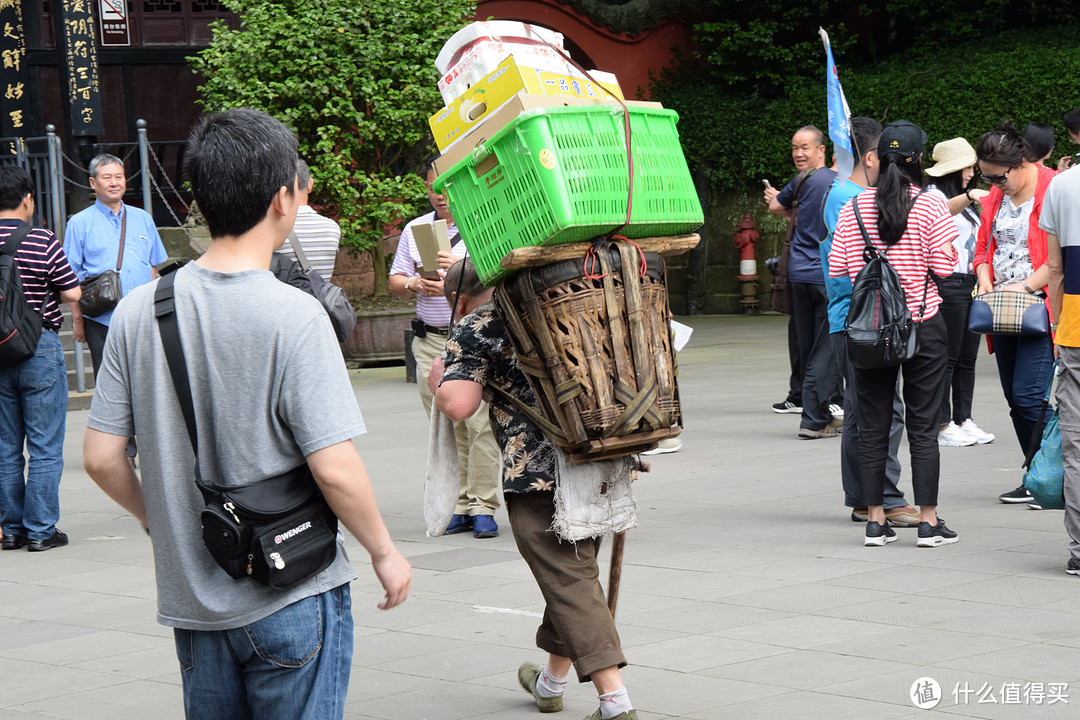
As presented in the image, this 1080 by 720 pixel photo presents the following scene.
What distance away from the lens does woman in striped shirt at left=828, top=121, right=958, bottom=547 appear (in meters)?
6.06

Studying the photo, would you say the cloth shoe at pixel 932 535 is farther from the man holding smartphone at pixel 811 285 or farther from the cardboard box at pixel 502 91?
the man holding smartphone at pixel 811 285

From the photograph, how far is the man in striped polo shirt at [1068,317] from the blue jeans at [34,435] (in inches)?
200

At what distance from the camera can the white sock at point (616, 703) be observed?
390 cm

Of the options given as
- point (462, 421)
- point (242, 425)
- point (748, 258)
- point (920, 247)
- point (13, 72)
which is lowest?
point (748, 258)

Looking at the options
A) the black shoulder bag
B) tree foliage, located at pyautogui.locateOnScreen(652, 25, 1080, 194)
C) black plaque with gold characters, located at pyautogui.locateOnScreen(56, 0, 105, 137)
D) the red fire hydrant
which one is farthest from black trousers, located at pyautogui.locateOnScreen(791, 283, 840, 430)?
the red fire hydrant

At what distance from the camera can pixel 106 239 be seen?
9.15 m

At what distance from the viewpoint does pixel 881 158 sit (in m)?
6.25

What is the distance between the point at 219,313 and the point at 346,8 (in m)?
12.3

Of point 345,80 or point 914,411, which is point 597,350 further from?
point 345,80

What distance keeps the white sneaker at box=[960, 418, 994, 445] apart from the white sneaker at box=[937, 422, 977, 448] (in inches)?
0.8

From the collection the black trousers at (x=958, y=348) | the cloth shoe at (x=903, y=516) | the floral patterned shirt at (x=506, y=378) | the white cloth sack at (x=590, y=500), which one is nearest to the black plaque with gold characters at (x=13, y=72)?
the black trousers at (x=958, y=348)

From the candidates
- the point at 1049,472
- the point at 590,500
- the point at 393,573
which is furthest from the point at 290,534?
the point at 1049,472

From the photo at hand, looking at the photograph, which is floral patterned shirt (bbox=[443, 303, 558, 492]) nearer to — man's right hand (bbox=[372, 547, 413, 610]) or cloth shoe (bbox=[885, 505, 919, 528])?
man's right hand (bbox=[372, 547, 413, 610])

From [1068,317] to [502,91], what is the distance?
2.89m
